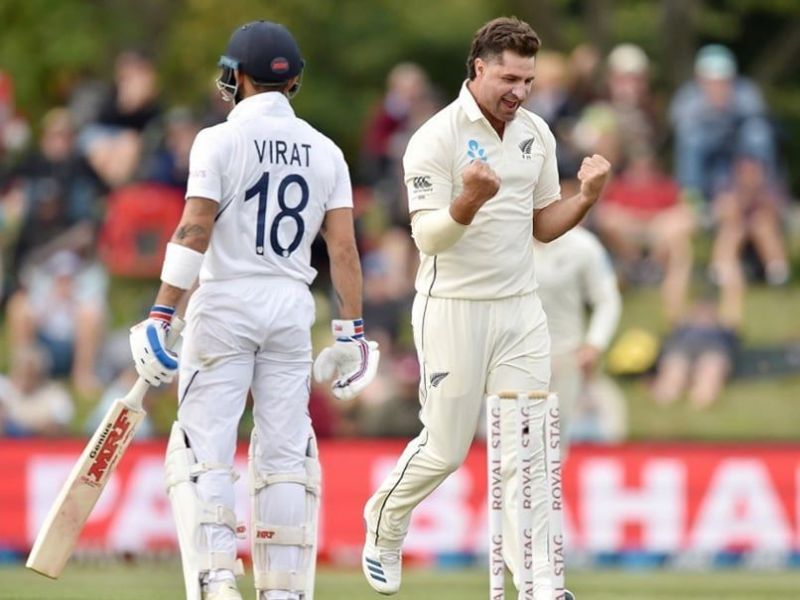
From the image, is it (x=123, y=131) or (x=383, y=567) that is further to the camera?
(x=123, y=131)

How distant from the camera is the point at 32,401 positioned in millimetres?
16266

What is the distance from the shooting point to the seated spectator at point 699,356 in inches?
645

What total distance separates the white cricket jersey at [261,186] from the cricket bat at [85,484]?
0.40 m

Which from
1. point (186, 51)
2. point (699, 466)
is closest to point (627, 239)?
point (699, 466)

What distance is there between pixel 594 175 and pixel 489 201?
2.05ft

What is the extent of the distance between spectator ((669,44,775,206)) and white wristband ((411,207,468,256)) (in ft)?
29.4

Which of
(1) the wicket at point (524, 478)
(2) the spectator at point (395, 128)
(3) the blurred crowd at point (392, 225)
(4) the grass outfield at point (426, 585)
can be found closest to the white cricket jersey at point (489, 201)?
(1) the wicket at point (524, 478)

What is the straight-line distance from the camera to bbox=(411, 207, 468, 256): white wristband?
814cm

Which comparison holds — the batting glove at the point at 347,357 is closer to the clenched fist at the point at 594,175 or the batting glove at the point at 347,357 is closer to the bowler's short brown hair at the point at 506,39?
the clenched fist at the point at 594,175

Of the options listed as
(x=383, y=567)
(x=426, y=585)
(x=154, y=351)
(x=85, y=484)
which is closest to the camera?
(x=154, y=351)

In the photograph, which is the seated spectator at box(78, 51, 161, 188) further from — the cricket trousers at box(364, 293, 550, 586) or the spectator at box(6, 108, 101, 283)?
the cricket trousers at box(364, 293, 550, 586)

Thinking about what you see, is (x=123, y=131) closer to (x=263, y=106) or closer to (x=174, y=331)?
(x=263, y=106)

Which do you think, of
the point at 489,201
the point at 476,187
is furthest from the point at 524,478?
the point at 489,201

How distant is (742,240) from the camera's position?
17031 millimetres
